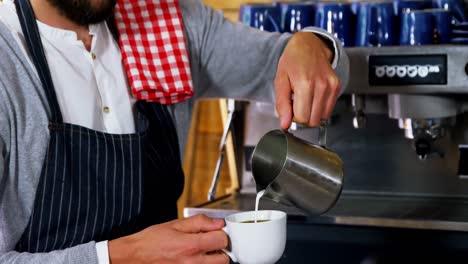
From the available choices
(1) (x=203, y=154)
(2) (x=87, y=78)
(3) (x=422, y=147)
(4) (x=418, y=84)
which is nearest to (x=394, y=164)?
(3) (x=422, y=147)

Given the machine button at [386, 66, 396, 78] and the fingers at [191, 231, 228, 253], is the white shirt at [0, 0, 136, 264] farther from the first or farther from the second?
the machine button at [386, 66, 396, 78]

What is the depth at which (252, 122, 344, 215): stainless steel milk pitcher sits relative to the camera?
97cm

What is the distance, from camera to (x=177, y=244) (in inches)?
36.1

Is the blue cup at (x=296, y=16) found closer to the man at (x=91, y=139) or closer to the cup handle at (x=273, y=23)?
the cup handle at (x=273, y=23)

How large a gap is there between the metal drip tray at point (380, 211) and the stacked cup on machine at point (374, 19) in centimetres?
30

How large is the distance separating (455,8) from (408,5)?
0.09 meters

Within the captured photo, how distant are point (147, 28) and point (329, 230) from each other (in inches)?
18.7

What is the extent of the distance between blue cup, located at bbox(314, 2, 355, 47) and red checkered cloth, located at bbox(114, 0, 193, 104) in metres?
0.34

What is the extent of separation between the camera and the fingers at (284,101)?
100 centimetres

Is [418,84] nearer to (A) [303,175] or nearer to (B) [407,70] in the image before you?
(B) [407,70]

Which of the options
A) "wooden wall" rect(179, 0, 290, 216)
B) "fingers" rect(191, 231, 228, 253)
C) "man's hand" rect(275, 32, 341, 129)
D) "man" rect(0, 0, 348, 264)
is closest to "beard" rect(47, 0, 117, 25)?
"man" rect(0, 0, 348, 264)

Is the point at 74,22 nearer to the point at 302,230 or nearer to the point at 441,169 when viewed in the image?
the point at 302,230

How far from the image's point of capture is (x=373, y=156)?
59.2 inches

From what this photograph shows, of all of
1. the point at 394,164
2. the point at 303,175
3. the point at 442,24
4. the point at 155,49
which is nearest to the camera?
the point at 303,175
